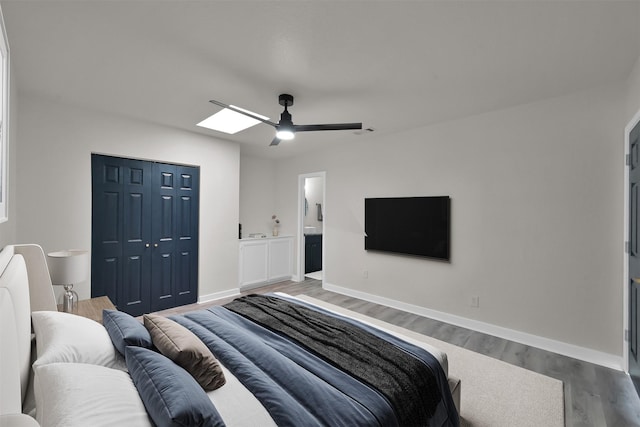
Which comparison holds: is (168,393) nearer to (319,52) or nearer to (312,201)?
(319,52)

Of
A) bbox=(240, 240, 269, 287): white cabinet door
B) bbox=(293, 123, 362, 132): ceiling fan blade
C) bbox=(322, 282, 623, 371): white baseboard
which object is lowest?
bbox=(322, 282, 623, 371): white baseboard

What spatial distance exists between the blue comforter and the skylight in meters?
2.29

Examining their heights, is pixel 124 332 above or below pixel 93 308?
above

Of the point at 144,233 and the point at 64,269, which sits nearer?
the point at 64,269

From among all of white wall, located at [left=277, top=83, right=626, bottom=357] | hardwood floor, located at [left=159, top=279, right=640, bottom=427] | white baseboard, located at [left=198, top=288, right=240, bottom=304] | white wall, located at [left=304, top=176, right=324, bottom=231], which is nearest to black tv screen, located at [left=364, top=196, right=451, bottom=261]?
white wall, located at [left=277, top=83, right=626, bottom=357]

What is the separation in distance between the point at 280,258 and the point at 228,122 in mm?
2902

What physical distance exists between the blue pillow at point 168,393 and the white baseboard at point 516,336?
132 inches

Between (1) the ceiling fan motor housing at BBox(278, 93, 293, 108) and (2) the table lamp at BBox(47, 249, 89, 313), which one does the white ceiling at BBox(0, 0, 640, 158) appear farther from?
(2) the table lamp at BBox(47, 249, 89, 313)

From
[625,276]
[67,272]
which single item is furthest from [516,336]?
[67,272]

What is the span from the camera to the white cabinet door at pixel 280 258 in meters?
5.67

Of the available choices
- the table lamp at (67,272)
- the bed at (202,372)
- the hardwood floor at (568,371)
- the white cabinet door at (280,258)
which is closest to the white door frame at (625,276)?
the hardwood floor at (568,371)

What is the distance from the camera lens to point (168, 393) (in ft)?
3.57

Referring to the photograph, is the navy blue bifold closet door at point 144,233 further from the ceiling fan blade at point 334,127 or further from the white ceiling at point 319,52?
the ceiling fan blade at point 334,127

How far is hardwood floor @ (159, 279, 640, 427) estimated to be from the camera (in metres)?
2.07
